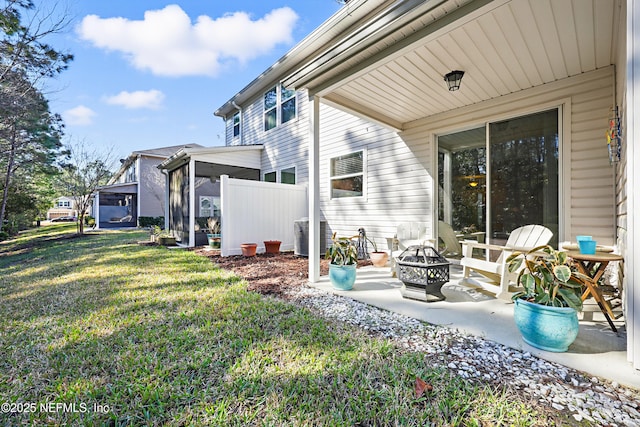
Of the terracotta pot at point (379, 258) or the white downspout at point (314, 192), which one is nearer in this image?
the white downspout at point (314, 192)

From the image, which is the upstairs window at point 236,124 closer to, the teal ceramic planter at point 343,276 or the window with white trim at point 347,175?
the window with white trim at point 347,175

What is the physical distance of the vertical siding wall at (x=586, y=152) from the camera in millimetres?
3467

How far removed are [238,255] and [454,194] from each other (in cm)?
474

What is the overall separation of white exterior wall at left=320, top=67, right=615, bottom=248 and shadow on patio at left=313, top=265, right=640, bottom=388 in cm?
143

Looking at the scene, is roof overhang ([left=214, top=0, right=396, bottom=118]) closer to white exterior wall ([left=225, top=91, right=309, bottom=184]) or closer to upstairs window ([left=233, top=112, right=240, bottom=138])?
white exterior wall ([left=225, top=91, right=309, bottom=184])

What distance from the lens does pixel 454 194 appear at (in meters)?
5.03

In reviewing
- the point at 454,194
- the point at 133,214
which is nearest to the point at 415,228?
the point at 454,194

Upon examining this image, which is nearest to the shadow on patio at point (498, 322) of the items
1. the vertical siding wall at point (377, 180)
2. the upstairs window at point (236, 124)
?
the vertical siding wall at point (377, 180)

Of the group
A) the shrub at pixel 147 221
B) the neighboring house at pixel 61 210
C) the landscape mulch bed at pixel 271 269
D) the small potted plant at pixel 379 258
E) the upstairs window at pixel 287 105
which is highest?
the upstairs window at pixel 287 105

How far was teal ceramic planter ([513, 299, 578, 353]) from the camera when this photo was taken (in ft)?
6.40

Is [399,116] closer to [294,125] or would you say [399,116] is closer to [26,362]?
[294,125]

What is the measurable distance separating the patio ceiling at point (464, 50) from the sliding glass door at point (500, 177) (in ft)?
2.06

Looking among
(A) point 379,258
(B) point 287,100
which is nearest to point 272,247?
(A) point 379,258

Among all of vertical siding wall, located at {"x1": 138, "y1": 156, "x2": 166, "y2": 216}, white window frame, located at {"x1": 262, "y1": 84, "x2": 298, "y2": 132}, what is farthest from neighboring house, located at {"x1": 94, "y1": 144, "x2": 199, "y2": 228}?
white window frame, located at {"x1": 262, "y1": 84, "x2": 298, "y2": 132}
